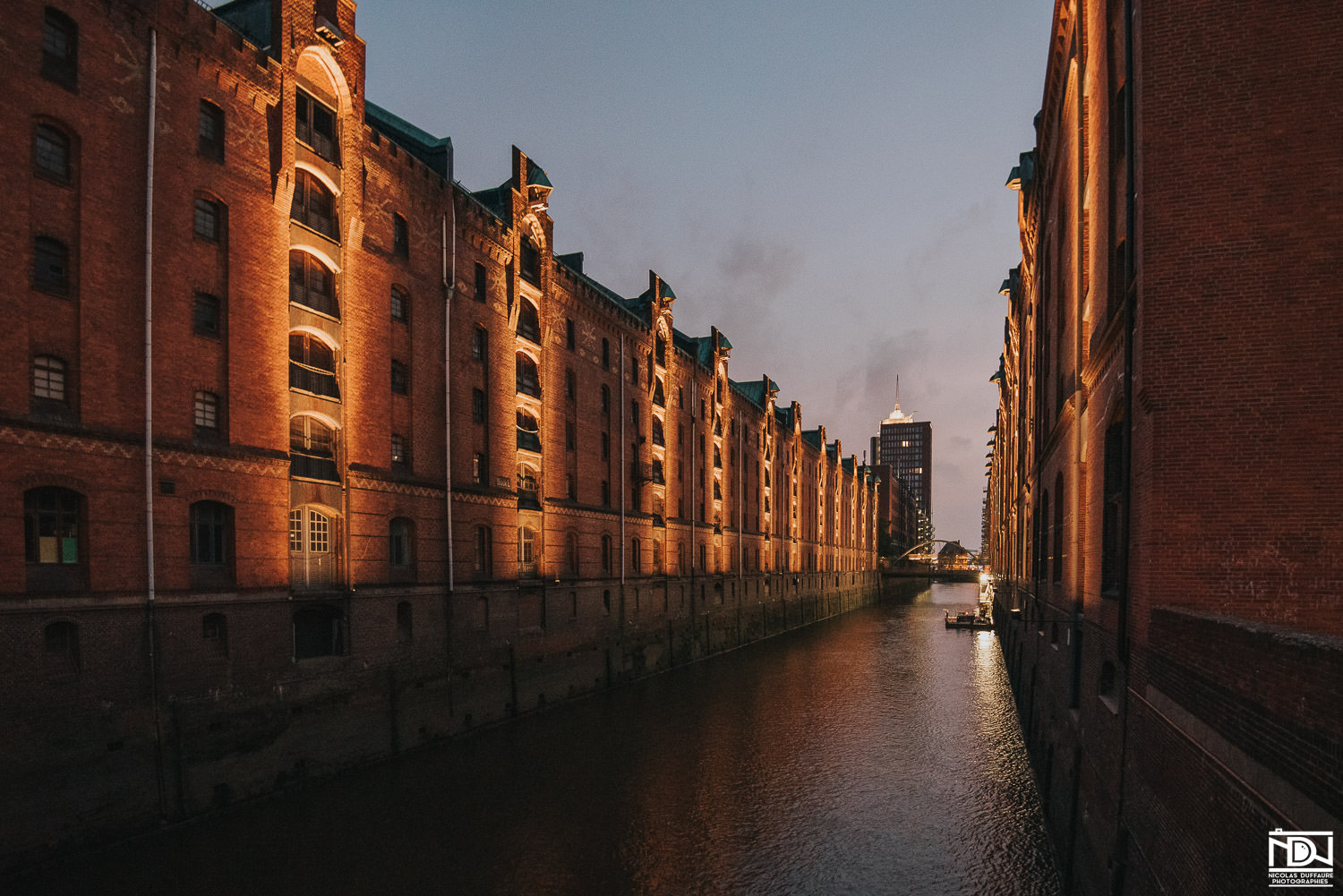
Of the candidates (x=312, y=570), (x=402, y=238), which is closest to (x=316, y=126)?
(x=402, y=238)

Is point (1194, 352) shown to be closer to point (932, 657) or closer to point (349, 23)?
point (349, 23)

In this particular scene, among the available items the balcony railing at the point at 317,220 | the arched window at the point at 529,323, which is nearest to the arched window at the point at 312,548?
the balcony railing at the point at 317,220

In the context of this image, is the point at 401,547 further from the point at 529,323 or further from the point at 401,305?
the point at 529,323

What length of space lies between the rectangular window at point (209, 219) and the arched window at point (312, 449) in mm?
4905

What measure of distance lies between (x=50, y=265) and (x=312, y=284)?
6.67m

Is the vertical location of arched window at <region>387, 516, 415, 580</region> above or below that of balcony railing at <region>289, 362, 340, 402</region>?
below

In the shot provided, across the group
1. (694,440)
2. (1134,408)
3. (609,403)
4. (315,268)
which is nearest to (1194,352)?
(1134,408)

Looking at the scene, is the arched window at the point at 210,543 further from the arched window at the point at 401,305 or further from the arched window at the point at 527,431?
the arched window at the point at 527,431

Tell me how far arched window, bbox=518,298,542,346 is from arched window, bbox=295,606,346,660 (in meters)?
13.3

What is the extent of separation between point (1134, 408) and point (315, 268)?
20.6 metres

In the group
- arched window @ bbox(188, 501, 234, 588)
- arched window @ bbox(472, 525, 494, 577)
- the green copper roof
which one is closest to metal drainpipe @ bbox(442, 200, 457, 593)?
arched window @ bbox(472, 525, 494, 577)

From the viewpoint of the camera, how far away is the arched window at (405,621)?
23391mm

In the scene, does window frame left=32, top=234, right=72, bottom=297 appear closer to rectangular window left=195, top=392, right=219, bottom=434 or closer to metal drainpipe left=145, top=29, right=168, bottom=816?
metal drainpipe left=145, top=29, right=168, bottom=816

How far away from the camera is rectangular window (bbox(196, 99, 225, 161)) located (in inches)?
728
